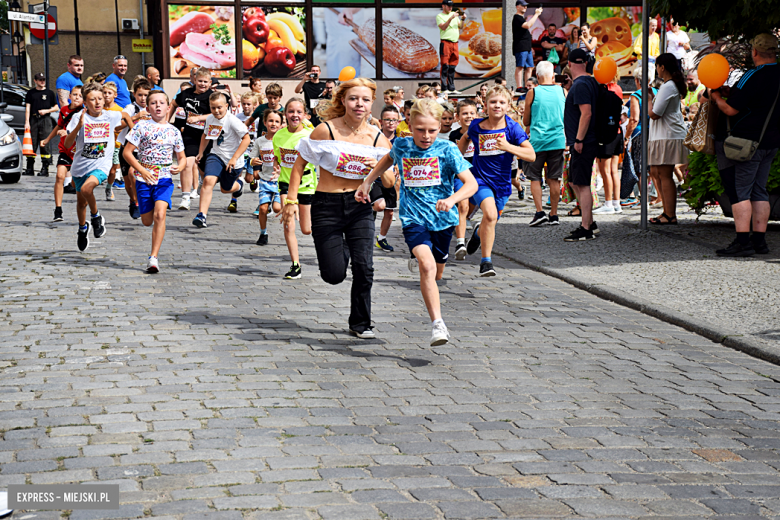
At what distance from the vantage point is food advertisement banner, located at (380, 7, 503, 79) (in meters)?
27.3

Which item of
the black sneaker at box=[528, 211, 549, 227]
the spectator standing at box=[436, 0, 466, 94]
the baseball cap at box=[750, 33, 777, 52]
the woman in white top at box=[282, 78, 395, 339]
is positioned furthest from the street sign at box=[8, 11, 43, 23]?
the woman in white top at box=[282, 78, 395, 339]

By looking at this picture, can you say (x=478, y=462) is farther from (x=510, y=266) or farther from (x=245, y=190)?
(x=245, y=190)

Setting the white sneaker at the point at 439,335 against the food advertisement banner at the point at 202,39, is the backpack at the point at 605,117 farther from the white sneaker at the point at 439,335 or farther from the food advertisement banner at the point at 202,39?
the food advertisement banner at the point at 202,39

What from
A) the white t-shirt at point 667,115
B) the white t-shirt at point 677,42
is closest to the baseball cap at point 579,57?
the white t-shirt at point 667,115

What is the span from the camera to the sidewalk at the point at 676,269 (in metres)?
7.63

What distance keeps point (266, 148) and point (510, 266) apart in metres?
3.76

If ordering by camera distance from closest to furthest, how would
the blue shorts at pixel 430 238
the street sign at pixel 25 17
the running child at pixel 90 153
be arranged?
the blue shorts at pixel 430 238
the running child at pixel 90 153
the street sign at pixel 25 17

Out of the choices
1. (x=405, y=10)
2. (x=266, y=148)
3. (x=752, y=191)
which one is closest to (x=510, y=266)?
(x=752, y=191)

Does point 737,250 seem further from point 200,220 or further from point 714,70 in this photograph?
point 200,220

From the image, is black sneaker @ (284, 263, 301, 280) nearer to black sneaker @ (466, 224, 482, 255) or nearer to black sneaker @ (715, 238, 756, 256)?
black sneaker @ (466, 224, 482, 255)

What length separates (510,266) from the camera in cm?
1071

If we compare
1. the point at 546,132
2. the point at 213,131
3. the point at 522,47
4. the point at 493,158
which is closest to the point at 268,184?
the point at 213,131

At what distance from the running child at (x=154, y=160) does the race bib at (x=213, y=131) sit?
291cm

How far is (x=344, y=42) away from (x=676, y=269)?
18948mm
